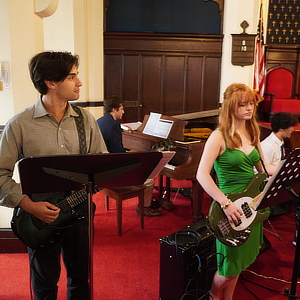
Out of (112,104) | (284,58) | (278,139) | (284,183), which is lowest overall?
(278,139)

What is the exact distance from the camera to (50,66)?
179cm

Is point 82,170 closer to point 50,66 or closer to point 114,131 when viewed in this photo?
point 50,66

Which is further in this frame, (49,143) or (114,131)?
(114,131)

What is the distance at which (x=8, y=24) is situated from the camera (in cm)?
302

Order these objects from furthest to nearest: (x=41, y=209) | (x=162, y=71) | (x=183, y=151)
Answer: (x=162, y=71) < (x=183, y=151) < (x=41, y=209)

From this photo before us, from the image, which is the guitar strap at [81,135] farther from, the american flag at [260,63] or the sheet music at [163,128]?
the american flag at [260,63]

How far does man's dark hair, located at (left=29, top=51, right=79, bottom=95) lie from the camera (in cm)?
178

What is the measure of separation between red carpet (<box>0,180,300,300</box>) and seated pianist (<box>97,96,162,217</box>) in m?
0.26

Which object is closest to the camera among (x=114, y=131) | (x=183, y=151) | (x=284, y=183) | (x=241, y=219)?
(x=284, y=183)

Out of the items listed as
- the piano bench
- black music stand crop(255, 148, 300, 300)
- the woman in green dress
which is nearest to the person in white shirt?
the piano bench

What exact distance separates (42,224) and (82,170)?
1.76ft

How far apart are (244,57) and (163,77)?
2124 millimetres

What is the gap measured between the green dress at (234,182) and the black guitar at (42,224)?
2.88 feet

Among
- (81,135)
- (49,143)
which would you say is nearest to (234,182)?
(81,135)
